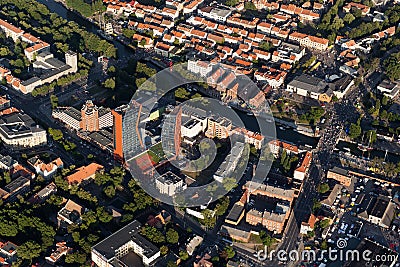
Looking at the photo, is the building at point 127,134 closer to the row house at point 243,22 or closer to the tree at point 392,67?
the row house at point 243,22

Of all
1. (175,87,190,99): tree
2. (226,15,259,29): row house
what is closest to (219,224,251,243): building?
(175,87,190,99): tree

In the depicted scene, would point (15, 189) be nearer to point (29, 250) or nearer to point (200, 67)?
point (29, 250)

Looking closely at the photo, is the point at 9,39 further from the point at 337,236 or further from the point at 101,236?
the point at 337,236

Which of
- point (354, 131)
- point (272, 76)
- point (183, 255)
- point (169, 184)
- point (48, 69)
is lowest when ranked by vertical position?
point (183, 255)

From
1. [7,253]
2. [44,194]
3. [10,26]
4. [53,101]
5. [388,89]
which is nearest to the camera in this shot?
[7,253]

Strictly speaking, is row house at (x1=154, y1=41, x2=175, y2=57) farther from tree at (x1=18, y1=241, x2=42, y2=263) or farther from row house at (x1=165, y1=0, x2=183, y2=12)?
tree at (x1=18, y1=241, x2=42, y2=263)

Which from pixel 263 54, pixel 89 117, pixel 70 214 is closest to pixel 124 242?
pixel 70 214

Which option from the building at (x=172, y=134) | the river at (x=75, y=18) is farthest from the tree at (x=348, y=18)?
the building at (x=172, y=134)
